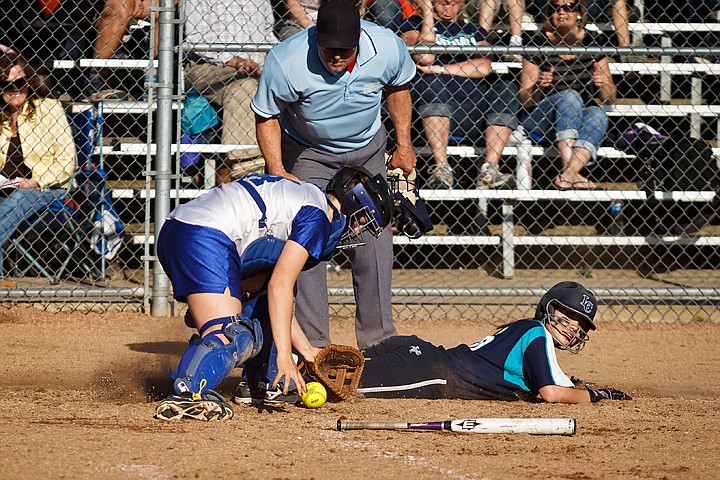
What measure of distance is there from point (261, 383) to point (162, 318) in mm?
2799

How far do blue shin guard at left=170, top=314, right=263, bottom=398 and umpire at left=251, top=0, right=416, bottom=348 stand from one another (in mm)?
1237

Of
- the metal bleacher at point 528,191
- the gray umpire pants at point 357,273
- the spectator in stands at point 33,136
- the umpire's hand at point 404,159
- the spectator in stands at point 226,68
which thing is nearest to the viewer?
the gray umpire pants at point 357,273

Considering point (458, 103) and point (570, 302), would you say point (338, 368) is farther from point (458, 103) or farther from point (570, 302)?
point (458, 103)

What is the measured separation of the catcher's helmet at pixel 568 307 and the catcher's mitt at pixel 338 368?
0.99 meters

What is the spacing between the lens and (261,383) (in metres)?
4.40

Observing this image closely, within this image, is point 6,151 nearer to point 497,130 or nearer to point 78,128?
point 78,128

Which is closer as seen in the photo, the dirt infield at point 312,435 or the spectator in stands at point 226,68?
the dirt infield at point 312,435

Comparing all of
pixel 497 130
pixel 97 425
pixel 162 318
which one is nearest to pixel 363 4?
pixel 497 130

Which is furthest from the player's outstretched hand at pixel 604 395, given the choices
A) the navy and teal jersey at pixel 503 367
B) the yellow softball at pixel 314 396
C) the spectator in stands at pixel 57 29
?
the spectator in stands at pixel 57 29

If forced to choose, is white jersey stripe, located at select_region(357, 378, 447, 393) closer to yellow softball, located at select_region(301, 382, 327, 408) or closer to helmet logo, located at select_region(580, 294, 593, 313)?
yellow softball, located at select_region(301, 382, 327, 408)

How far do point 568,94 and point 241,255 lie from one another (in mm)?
4404

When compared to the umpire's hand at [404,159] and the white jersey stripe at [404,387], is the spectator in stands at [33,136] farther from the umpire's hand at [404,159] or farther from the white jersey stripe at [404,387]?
the white jersey stripe at [404,387]

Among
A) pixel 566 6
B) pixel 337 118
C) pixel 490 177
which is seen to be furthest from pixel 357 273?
pixel 566 6

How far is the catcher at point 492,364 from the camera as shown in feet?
14.9
